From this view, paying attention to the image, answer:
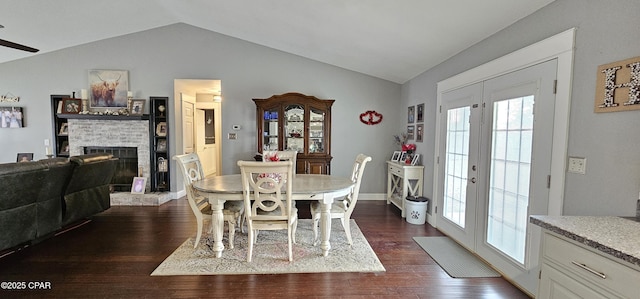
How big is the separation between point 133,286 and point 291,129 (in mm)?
3151

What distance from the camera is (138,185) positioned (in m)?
4.96

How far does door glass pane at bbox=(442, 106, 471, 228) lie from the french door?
11 mm

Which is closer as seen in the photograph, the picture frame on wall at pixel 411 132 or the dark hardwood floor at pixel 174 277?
the dark hardwood floor at pixel 174 277

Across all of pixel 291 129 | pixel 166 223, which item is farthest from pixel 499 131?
pixel 166 223

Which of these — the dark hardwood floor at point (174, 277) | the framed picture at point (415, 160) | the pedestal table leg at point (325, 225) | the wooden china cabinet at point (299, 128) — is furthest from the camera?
the wooden china cabinet at point (299, 128)

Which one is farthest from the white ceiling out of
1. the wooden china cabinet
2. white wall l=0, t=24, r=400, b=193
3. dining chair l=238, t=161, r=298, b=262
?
dining chair l=238, t=161, r=298, b=262

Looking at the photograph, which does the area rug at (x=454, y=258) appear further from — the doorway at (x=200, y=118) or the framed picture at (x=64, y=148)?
the framed picture at (x=64, y=148)

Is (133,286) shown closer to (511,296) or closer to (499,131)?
(511,296)

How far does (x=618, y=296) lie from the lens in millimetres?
1069

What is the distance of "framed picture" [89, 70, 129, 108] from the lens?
504 centimetres

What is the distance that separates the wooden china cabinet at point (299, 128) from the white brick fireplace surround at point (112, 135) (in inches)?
89.0

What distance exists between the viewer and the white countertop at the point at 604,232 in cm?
106

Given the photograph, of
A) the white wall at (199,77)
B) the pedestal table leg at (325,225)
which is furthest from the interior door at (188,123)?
the pedestal table leg at (325,225)

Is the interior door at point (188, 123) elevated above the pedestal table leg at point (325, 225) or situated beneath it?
elevated above
